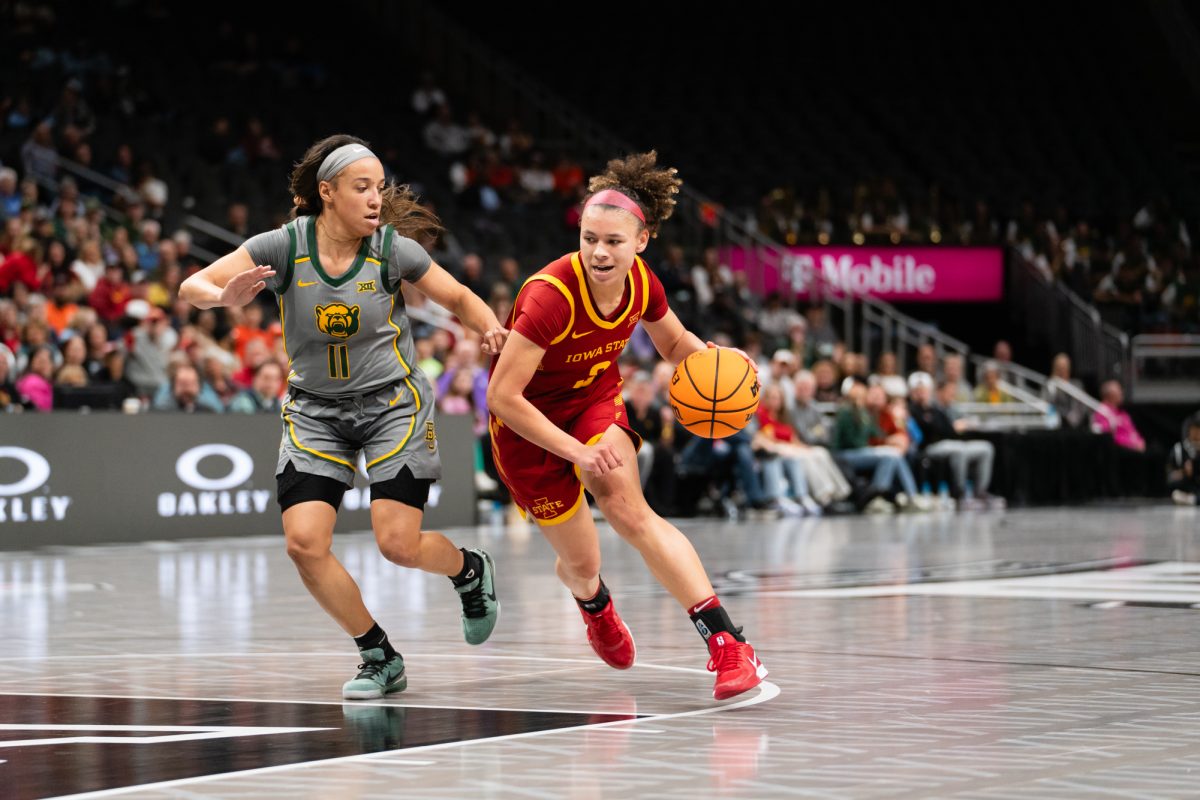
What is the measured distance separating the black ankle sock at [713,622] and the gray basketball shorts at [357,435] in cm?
107

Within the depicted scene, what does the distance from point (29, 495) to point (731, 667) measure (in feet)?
28.6

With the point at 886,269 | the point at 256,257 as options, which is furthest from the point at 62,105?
the point at 256,257

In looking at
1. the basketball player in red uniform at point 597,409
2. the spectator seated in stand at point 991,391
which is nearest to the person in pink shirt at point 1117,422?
the spectator seated in stand at point 991,391

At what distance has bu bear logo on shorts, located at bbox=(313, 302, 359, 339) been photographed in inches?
236

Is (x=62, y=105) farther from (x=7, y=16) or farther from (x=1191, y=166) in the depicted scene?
(x=1191, y=166)

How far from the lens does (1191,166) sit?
31.3 metres

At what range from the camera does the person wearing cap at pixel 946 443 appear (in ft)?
61.8

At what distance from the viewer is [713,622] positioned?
19.1ft

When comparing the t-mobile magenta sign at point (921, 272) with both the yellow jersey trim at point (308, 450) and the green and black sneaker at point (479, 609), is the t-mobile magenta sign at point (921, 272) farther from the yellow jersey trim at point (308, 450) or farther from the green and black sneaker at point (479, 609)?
the yellow jersey trim at point (308, 450)

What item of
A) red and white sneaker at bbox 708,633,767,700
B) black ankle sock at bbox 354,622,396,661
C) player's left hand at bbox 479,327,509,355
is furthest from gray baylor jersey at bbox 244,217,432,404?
red and white sneaker at bbox 708,633,767,700

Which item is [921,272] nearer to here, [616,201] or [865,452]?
[865,452]

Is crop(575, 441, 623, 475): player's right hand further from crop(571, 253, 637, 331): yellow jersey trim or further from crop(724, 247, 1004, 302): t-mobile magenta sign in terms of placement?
crop(724, 247, 1004, 302): t-mobile magenta sign

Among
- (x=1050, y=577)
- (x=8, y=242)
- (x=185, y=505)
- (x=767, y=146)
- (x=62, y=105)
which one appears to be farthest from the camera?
(x=767, y=146)

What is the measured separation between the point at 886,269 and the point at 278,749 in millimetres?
21955
